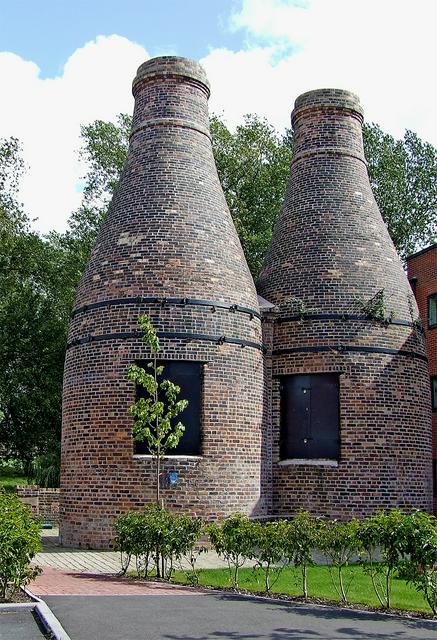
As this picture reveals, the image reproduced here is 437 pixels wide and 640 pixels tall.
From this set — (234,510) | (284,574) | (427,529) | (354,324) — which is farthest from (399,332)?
(427,529)

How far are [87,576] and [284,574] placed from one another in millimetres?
3282

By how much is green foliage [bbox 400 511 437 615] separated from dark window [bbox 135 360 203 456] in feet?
20.9

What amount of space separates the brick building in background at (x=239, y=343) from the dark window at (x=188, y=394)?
29mm

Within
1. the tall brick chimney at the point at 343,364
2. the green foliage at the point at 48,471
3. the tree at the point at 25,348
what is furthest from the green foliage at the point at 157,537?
the tree at the point at 25,348

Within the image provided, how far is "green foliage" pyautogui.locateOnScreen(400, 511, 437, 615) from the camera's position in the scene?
30.9 feet

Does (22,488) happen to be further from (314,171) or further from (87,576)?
(314,171)

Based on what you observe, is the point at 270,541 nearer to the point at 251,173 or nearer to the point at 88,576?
the point at 88,576

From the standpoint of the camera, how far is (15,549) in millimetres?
9484

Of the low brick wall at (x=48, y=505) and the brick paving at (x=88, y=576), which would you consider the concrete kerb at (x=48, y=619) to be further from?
the low brick wall at (x=48, y=505)

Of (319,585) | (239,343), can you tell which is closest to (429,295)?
(239,343)

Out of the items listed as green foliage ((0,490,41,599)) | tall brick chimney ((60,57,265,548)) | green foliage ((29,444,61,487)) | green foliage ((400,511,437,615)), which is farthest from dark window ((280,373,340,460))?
green foliage ((29,444,61,487))

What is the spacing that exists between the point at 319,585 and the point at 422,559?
261 cm

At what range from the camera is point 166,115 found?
59.5ft

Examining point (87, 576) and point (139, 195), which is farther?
point (139, 195)
